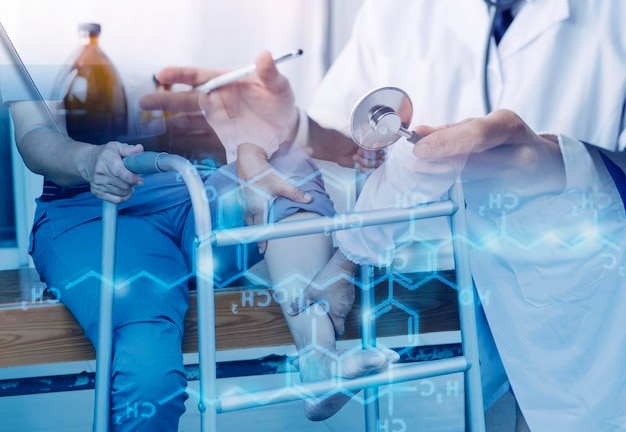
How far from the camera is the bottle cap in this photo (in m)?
0.96

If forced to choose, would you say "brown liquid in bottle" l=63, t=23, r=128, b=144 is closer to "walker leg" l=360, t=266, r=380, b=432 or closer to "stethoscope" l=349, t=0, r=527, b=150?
"stethoscope" l=349, t=0, r=527, b=150

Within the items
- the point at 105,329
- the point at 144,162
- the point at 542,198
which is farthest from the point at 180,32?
the point at 542,198

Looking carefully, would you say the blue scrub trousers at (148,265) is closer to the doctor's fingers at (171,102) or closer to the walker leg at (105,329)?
the walker leg at (105,329)

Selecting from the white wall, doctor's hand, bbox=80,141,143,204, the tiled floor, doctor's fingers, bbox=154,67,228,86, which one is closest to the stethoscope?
the white wall

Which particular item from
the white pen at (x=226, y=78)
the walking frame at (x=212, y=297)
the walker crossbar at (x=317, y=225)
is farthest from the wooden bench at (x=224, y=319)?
the white pen at (x=226, y=78)

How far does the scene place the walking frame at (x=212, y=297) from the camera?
94cm

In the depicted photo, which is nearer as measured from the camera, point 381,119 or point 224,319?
point 381,119

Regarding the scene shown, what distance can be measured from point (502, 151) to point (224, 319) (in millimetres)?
523

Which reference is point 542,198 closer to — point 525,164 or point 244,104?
point 525,164

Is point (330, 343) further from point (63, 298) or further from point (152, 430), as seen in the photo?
point (63, 298)

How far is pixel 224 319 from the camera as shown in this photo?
1.15 meters
